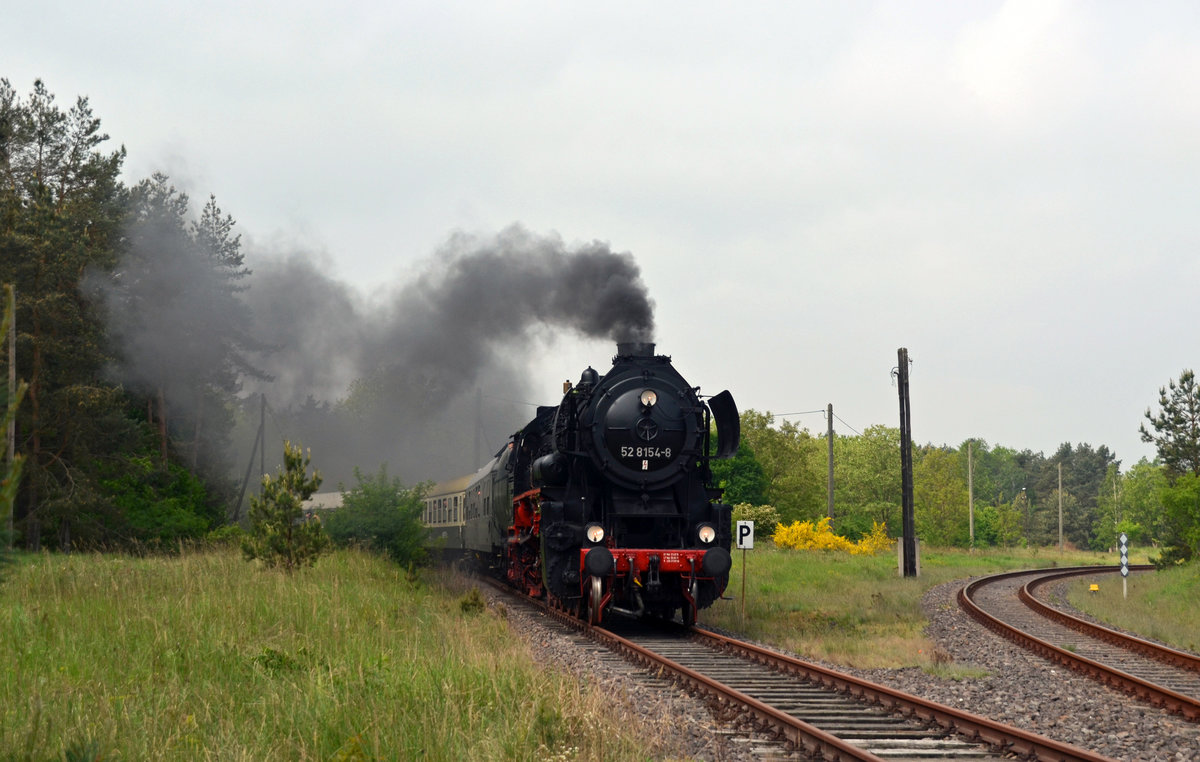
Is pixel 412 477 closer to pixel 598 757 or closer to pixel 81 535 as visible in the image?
pixel 81 535

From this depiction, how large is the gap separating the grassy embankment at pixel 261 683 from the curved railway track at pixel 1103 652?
18.5 ft

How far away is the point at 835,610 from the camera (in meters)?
19.1

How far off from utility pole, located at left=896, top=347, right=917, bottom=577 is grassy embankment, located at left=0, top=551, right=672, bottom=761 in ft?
70.0

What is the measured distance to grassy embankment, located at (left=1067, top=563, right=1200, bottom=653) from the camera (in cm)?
1683

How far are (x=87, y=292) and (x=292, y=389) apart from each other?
19093 millimetres

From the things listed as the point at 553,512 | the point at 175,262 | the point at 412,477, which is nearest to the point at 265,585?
the point at 553,512

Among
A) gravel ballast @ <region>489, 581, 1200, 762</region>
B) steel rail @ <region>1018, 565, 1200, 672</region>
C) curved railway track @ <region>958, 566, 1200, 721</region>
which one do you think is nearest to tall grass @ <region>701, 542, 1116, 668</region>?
gravel ballast @ <region>489, 581, 1200, 762</region>

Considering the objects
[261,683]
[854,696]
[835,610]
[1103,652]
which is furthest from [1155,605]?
[261,683]

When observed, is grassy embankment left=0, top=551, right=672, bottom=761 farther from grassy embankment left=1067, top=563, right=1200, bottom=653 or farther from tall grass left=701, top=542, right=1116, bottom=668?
grassy embankment left=1067, top=563, right=1200, bottom=653

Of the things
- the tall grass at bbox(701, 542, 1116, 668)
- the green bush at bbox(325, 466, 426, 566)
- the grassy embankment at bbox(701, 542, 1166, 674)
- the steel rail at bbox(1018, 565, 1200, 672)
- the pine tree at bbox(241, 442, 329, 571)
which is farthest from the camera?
the green bush at bbox(325, 466, 426, 566)

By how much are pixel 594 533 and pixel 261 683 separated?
716 cm

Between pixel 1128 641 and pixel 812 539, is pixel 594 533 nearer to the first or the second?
pixel 1128 641

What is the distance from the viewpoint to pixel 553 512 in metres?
15.2

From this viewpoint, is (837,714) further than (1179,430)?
No
